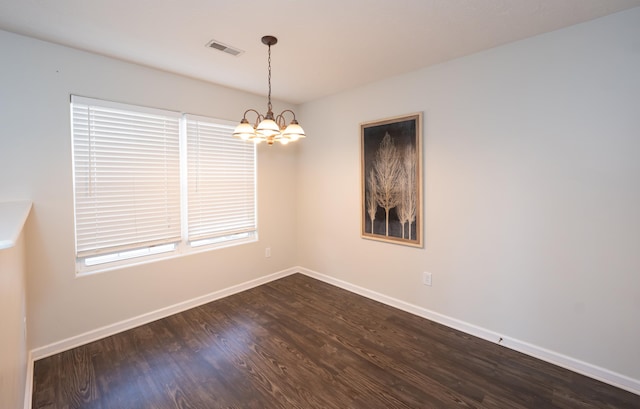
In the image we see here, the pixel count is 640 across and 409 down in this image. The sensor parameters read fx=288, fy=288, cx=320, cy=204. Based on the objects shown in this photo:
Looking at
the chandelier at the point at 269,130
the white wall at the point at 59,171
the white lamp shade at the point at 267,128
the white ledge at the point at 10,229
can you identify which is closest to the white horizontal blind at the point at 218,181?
the white wall at the point at 59,171

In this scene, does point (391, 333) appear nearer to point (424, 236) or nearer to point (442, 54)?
point (424, 236)

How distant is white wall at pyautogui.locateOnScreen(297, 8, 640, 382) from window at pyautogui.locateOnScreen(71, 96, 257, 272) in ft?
6.25

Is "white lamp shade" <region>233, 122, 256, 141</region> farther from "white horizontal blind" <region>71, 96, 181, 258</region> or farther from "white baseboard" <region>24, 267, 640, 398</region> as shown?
"white baseboard" <region>24, 267, 640, 398</region>

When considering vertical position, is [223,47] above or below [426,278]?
above

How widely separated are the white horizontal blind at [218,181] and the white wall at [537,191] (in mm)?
1769

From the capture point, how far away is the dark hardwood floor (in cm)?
190

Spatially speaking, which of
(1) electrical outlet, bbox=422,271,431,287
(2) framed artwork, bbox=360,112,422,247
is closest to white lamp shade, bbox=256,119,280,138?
(2) framed artwork, bbox=360,112,422,247

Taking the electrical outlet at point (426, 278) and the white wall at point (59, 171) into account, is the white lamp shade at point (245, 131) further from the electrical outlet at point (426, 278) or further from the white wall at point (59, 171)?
the electrical outlet at point (426, 278)

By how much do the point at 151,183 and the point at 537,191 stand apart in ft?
11.5

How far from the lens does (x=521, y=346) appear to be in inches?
94.8

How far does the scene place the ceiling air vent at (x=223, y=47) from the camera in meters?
2.37

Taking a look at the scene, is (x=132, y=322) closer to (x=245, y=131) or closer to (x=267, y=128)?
(x=245, y=131)

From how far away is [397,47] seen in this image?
247 centimetres

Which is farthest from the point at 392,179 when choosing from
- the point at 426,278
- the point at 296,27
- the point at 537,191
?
the point at 296,27
